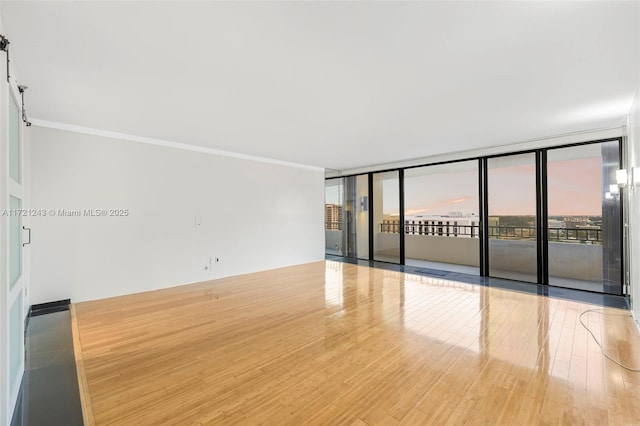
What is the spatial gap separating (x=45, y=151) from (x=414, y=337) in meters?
5.48

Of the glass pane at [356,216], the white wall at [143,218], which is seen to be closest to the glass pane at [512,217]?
the glass pane at [356,216]

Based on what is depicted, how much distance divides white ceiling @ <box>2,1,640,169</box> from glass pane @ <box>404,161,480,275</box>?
2.40 metres

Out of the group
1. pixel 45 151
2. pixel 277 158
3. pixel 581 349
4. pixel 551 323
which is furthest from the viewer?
pixel 277 158

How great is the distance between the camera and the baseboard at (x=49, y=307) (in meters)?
3.92

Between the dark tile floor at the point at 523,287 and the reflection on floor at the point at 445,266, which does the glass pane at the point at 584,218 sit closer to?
the dark tile floor at the point at 523,287

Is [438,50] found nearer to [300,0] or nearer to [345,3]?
[345,3]

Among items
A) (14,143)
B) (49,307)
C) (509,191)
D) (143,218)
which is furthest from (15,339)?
(509,191)

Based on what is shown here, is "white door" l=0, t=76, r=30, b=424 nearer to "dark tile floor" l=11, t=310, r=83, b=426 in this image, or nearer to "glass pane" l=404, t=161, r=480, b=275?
"dark tile floor" l=11, t=310, r=83, b=426

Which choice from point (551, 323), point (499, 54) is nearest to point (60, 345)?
point (499, 54)

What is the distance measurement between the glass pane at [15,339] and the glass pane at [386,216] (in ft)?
22.5

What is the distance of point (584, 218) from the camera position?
487cm

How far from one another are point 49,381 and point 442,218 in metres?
7.66

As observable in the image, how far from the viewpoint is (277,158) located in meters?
6.85

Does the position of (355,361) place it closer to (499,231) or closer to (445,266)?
(499,231)
